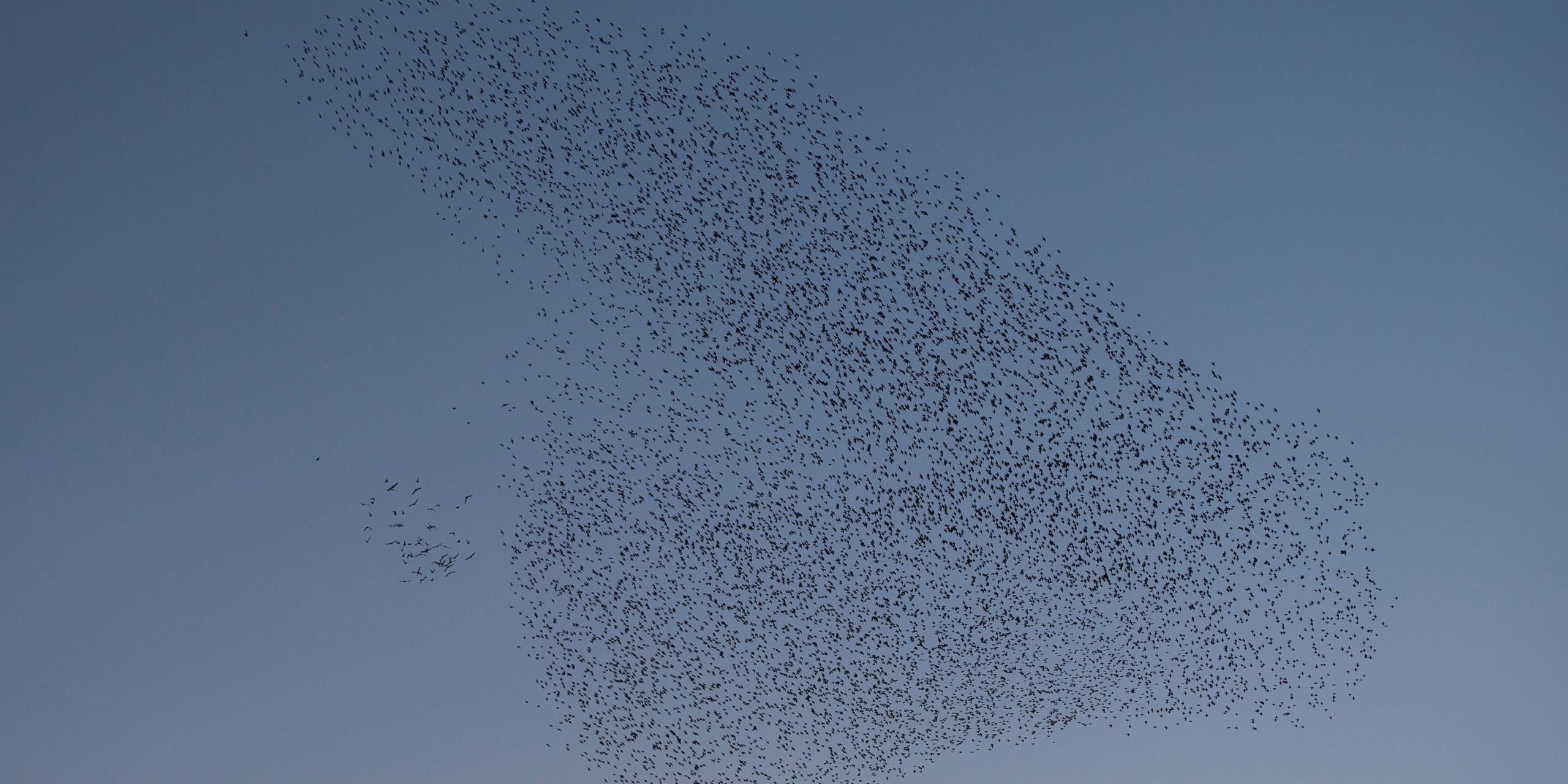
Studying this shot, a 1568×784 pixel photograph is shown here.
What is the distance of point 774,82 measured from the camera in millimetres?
20562

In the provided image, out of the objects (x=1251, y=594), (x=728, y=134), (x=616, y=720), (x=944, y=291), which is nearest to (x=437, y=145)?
(x=728, y=134)

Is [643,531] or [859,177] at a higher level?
[859,177]

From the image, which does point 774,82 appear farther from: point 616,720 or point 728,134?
point 616,720

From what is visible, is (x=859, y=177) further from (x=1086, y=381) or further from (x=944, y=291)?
(x=1086, y=381)

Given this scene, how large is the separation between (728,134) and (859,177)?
7.68 feet

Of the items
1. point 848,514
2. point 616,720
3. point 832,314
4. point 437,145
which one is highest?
point 437,145

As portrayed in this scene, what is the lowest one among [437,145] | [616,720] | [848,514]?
[616,720]

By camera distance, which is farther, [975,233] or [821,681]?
[821,681]

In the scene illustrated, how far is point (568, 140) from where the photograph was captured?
850 inches

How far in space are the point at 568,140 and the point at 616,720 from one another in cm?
999

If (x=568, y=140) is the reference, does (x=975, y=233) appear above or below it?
below

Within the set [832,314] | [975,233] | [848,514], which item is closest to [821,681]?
[848,514]

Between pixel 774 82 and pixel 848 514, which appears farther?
pixel 848 514

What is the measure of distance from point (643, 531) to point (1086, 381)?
807 centimetres
